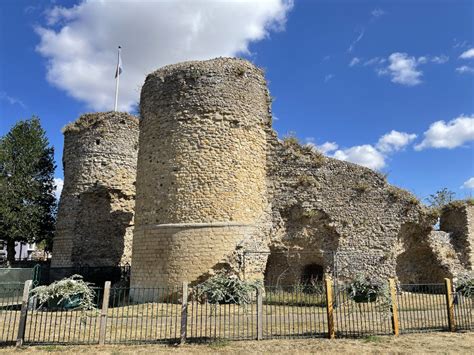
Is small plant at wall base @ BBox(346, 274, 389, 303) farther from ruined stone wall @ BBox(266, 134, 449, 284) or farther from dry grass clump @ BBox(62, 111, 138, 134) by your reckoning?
dry grass clump @ BBox(62, 111, 138, 134)

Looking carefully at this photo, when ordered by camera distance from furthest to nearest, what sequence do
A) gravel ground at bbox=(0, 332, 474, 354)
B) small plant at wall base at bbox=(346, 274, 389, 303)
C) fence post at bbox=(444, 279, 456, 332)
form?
small plant at wall base at bbox=(346, 274, 389, 303) < fence post at bbox=(444, 279, 456, 332) < gravel ground at bbox=(0, 332, 474, 354)

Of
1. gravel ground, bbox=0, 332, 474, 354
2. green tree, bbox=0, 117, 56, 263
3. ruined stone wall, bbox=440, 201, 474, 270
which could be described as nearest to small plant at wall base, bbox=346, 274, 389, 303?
gravel ground, bbox=0, 332, 474, 354

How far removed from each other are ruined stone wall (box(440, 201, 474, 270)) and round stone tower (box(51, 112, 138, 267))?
15.0 meters

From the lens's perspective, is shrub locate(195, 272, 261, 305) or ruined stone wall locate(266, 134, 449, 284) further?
ruined stone wall locate(266, 134, 449, 284)

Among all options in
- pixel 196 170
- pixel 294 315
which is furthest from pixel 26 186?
pixel 294 315

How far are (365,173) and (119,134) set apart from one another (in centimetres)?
1288

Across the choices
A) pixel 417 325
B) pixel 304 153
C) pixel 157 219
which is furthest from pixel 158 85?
pixel 417 325

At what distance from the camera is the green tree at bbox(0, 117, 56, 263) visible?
26.4 metres

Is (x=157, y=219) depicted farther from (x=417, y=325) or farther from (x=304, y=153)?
(x=417, y=325)

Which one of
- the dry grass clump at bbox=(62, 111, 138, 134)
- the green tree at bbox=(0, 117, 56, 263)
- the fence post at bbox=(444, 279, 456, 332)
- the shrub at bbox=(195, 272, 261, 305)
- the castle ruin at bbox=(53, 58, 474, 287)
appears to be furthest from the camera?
the green tree at bbox=(0, 117, 56, 263)

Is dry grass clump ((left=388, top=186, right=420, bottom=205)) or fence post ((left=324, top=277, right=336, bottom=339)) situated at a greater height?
dry grass clump ((left=388, top=186, right=420, bottom=205))

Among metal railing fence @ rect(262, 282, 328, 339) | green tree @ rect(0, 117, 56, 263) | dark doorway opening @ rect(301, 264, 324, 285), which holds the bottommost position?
metal railing fence @ rect(262, 282, 328, 339)

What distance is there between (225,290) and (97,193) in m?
11.9

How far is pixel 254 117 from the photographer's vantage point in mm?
15820
